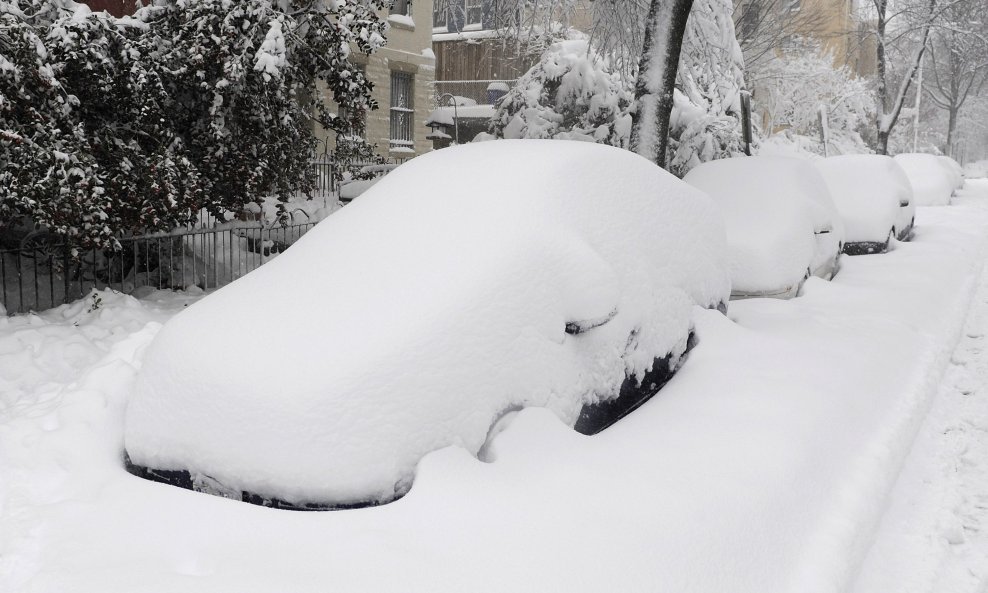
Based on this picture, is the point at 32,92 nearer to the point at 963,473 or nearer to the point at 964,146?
the point at 963,473

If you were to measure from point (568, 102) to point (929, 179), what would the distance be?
12727 mm

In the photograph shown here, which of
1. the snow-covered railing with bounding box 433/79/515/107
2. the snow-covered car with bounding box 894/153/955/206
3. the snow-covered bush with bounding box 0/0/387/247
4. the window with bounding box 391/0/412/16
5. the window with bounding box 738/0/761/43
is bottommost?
the snow-covered car with bounding box 894/153/955/206

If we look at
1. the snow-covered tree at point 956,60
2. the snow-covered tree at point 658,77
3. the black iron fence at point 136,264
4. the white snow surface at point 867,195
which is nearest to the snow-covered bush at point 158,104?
the black iron fence at point 136,264

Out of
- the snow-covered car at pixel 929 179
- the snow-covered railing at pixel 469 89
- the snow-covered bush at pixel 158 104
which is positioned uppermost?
the snow-covered railing at pixel 469 89

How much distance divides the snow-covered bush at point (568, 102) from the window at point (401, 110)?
24.8 ft

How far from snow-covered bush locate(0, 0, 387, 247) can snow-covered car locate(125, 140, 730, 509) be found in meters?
3.35

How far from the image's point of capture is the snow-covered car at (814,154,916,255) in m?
11.1

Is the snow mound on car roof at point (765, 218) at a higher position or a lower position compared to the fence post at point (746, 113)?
lower

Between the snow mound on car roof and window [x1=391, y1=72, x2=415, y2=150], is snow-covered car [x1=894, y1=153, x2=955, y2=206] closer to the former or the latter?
window [x1=391, y1=72, x2=415, y2=150]

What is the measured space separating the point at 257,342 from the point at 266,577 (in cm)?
107

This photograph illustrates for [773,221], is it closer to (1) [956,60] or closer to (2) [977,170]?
(1) [956,60]

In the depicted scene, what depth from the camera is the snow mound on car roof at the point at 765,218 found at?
23.4 feet

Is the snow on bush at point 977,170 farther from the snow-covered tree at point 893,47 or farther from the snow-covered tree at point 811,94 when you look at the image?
the snow-covered tree at point 893,47

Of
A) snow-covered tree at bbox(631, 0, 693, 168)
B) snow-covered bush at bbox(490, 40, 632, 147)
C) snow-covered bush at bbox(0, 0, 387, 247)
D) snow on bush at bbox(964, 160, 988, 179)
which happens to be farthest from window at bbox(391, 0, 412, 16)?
snow on bush at bbox(964, 160, 988, 179)
